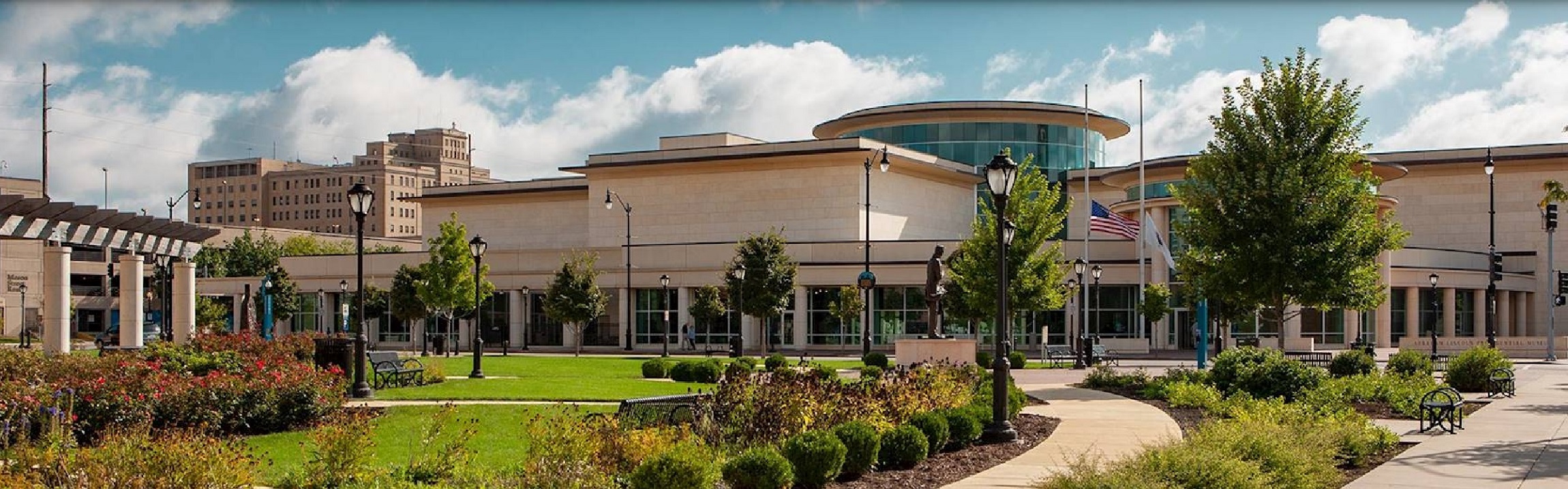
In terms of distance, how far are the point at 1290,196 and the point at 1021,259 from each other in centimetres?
1373

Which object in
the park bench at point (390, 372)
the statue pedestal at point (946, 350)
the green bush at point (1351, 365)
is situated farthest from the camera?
the green bush at point (1351, 365)

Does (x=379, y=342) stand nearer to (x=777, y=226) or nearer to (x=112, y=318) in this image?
(x=777, y=226)

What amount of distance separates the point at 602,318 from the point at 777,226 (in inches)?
402

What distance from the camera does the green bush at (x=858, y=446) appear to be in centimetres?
1484

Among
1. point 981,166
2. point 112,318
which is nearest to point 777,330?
point 981,166

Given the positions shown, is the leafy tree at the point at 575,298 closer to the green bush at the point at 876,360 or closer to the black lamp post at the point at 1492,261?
the green bush at the point at 876,360

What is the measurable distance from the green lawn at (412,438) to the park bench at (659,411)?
134cm

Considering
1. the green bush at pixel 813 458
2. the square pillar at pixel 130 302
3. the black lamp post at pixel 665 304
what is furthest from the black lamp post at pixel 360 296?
the black lamp post at pixel 665 304

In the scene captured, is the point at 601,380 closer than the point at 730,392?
No

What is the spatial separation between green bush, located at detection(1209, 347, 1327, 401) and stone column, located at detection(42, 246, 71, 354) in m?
28.9

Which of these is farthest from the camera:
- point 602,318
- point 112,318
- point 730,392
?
point 112,318

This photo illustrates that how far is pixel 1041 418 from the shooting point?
22.4 metres

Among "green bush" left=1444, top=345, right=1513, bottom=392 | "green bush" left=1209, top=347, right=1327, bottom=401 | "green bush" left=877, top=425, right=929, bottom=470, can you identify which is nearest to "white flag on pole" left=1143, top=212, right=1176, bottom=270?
"green bush" left=1444, top=345, right=1513, bottom=392

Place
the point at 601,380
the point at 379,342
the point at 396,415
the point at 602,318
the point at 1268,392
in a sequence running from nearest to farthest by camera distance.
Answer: the point at 396,415
the point at 1268,392
the point at 601,380
the point at 602,318
the point at 379,342
